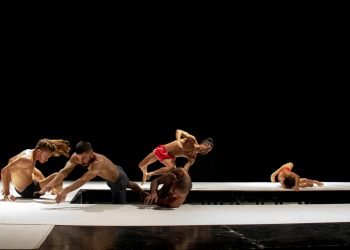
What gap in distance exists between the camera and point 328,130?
730cm

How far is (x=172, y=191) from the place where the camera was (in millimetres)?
3316

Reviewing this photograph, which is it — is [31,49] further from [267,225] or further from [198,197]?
[267,225]

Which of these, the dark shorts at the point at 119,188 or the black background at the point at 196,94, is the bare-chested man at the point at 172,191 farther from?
the black background at the point at 196,94

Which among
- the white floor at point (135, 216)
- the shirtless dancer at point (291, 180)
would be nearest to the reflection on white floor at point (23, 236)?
the white floor at point (135, 216)

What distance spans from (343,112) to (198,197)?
3549 mm

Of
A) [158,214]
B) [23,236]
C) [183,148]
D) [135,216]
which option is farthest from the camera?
[183,148]

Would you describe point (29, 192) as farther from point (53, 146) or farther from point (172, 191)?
point (172, 191)

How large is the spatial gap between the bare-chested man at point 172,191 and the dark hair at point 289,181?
2377 millimetres

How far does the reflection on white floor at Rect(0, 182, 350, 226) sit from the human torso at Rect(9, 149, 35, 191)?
39 centimetres

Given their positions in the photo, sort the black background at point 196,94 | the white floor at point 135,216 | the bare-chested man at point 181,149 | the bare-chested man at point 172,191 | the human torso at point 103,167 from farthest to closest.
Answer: the black background at point 196,94 < the bare-chested man at point 181,149 < the human torso at point 103,167 < the bare-chested man at point 172,191 < the white floor at point 135,216

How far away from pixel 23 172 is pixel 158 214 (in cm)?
161

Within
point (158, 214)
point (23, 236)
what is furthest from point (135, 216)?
point (23, 236)

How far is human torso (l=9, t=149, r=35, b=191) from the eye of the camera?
3887 mm

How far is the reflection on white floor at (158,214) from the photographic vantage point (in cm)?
262
